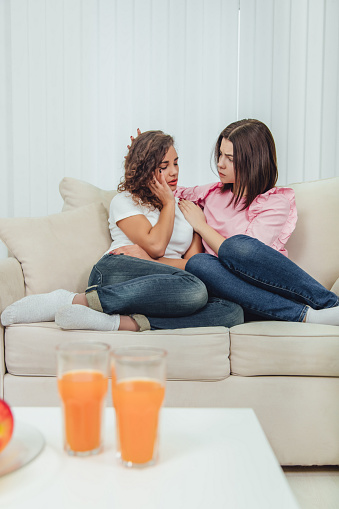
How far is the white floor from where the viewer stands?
1304 millimetres

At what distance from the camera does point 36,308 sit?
5.16ft

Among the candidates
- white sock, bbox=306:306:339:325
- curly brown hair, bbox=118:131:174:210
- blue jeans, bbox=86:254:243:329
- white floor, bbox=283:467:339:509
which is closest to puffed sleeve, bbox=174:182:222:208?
curly brown hair, bbox=118:131:174:210

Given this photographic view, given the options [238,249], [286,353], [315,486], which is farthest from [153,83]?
[315,486]

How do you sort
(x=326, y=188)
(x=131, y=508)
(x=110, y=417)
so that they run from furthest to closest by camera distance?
(x=326, y=188) → (x=110, y=417) → (x=131, y=508)

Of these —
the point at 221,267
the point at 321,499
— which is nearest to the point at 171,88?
the point at 221,267

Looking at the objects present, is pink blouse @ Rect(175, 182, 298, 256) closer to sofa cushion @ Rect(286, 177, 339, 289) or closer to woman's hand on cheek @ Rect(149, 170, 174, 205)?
sofa cushion @ Rect(286, 177, 339, 289)

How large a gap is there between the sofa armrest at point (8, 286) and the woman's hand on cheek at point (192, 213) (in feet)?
2.31

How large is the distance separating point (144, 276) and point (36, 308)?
354 millimetres

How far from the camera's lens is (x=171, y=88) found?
303 centimetres

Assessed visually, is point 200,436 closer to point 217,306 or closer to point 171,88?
point 217,306

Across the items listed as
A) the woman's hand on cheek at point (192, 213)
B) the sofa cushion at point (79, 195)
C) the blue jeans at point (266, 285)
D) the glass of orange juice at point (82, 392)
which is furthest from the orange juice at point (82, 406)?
the sofa cushion at point (79, 195)

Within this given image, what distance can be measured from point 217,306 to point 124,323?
0.33m

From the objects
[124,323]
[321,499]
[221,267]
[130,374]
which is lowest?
[321,499]

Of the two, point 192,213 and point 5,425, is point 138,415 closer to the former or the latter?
point 5,425
